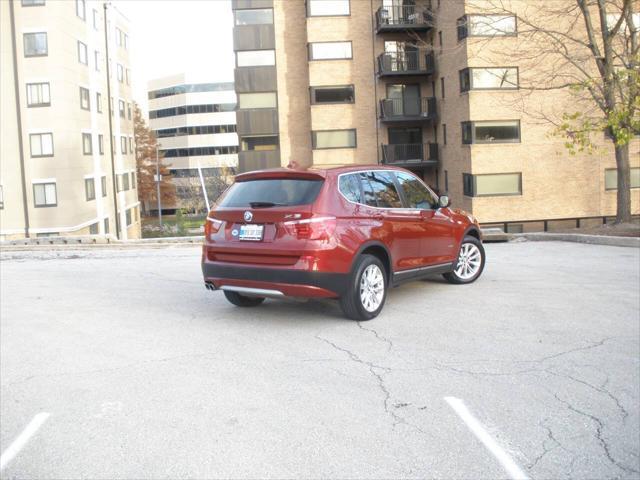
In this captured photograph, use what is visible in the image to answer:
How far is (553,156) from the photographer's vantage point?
32562mm

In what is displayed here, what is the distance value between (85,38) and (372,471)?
4616cm

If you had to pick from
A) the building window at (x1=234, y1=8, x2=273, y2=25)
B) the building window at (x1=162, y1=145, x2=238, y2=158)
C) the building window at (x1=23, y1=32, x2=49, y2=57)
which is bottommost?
the building window at (x1=162, y1=145, x2=238, y2=158)

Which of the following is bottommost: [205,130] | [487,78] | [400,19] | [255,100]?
[487,78]

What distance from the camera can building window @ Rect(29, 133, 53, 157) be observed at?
40.2 m

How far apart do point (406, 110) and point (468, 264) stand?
Answer: 31.3 metres

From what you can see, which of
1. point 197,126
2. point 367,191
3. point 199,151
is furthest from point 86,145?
point 197,126

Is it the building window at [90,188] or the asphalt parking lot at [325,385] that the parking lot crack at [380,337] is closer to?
the asphalt parking lot at [325,385]

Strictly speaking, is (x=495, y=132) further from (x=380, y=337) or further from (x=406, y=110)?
(x=380, y=337)

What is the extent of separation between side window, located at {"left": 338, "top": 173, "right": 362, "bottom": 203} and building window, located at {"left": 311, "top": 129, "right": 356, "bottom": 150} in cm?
3273

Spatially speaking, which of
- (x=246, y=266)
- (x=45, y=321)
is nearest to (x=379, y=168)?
(x=246, y=266)

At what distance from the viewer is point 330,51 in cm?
3984

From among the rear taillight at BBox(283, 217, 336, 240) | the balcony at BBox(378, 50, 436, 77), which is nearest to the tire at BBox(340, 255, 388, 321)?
the rear taillight at BBox(283, 217, 336, 240)

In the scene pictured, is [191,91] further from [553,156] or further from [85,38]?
[553,156]

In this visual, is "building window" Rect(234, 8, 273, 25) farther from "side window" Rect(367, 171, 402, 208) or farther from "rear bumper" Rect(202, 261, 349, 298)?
"rear bumper" Rect(202, 261, 349, 298)
